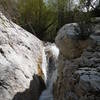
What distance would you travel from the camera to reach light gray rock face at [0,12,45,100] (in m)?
6.07

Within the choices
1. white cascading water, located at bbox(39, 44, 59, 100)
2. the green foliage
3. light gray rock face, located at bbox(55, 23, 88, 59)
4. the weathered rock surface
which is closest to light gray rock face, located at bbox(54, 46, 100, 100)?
the weathered rock surface

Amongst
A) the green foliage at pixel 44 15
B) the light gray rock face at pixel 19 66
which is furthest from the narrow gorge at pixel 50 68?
the green foliage at pixel 44 15

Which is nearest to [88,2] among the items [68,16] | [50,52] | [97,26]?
[97,26]

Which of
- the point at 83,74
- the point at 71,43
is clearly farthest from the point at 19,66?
the point at 83,74

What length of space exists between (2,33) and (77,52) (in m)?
2.85

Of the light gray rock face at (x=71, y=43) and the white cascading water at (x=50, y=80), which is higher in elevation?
the light gray rock face at (x=71, y=43)

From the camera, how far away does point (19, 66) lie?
683cm

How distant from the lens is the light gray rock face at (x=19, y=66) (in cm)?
607

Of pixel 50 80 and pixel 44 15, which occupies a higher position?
pixel 44 15

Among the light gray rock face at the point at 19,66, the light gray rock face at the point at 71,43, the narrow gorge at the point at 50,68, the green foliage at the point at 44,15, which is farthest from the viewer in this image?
the green foliage at the point at 44,15

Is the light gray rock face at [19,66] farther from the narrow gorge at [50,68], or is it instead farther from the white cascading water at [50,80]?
the white cascading water at [50,80]

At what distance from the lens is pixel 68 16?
39.5ft

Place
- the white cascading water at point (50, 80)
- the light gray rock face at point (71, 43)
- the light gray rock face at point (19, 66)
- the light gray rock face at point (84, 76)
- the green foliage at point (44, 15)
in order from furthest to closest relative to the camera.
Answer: the green foliage at point (44, 15), the white cascading water at point (50, 80), the light gray rock face at point (19, 66), the light gray rock face at point (71, 43), the light gray rock face at point (84, 76)

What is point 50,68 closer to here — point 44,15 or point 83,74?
point 44,15
